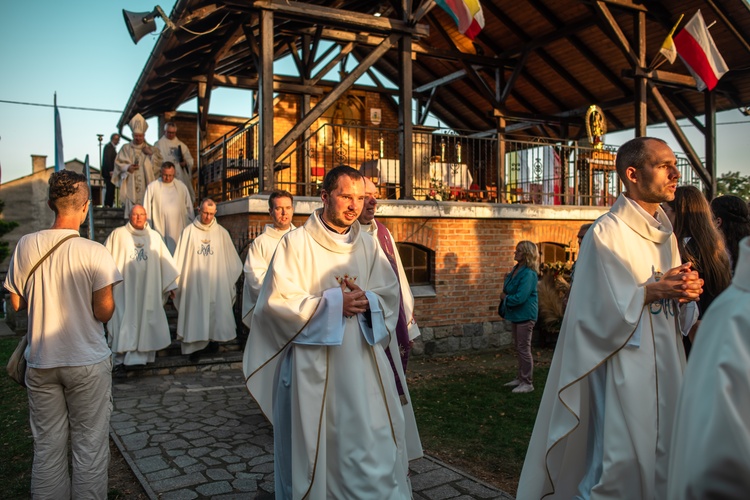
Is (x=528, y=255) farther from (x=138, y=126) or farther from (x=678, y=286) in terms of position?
(x=138, y=126)

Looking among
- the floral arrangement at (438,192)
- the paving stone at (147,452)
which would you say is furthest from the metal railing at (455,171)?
the paving stone at (147,452)

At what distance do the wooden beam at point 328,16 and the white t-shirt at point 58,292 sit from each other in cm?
661

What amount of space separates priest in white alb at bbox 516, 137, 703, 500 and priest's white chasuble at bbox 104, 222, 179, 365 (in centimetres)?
616

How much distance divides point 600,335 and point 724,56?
40.7 ft

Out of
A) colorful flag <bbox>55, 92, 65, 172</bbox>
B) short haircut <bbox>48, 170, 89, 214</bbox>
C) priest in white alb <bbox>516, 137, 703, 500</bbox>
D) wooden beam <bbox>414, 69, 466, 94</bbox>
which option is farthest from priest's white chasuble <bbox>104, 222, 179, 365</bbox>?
wooden beam <bbox>414, 69, 466, 94</bbox>

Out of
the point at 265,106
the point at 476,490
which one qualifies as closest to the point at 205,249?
the point at 265,106

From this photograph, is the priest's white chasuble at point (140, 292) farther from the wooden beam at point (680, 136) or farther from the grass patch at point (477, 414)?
the wooden beam at point (680, 136)

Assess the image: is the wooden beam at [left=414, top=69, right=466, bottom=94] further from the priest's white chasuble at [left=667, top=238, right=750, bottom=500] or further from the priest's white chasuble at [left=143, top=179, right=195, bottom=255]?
the priest's white chasuble at [left=667, top=238, right=750, bottom=500]

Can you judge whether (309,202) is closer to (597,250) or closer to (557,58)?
(597,250)

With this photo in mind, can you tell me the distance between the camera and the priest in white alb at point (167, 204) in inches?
412

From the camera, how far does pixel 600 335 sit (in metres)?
3.06

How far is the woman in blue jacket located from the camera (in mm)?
7367

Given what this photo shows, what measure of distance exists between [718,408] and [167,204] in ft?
33.9

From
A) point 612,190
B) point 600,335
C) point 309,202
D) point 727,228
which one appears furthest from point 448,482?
point 612,190
